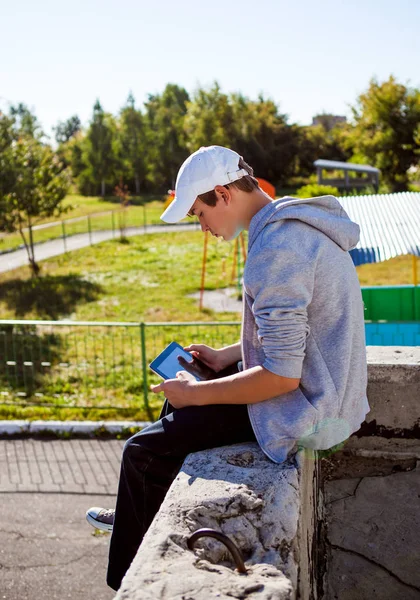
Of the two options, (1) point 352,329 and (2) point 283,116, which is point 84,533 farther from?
(2) point 283,116

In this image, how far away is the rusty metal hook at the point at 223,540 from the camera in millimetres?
1800

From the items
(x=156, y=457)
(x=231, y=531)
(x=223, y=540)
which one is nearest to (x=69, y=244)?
(x=156, y=457)

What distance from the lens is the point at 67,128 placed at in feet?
293

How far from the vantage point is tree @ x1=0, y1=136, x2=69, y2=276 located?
60.5 ft

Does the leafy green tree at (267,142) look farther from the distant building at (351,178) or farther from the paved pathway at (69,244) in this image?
the paved pathway at (69,244)

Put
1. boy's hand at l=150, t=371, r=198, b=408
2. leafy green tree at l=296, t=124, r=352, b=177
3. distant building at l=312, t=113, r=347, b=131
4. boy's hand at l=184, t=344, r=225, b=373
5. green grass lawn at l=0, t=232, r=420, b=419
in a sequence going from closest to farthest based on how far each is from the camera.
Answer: boy's hand at l=150, t=371, r=198, b=408
boy's hand at l=184, t=344, r=225, b=373
green grass lawn at l=0, t=232, r=420, b=419
leafy green tree at l=296, t=124, r=352, b=177
distant building at l=312, t=113, r=347, b=131

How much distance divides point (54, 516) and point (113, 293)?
11.5 m

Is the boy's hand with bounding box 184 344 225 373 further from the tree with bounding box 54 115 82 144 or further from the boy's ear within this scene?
the tree with bounding box 54 115 82 144

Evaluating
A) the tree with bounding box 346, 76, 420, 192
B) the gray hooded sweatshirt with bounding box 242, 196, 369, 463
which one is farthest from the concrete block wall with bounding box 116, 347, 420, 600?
the tree with bounding box 346, 76, 420, 192

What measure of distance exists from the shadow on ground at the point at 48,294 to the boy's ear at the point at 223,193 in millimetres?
12998

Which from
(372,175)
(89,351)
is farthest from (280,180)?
(89,351)

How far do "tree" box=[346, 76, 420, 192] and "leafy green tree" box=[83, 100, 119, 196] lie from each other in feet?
66.4

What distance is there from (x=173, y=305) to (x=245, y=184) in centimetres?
1326

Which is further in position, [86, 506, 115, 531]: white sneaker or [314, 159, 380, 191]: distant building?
[314, 159, 380, 191]: distant building
